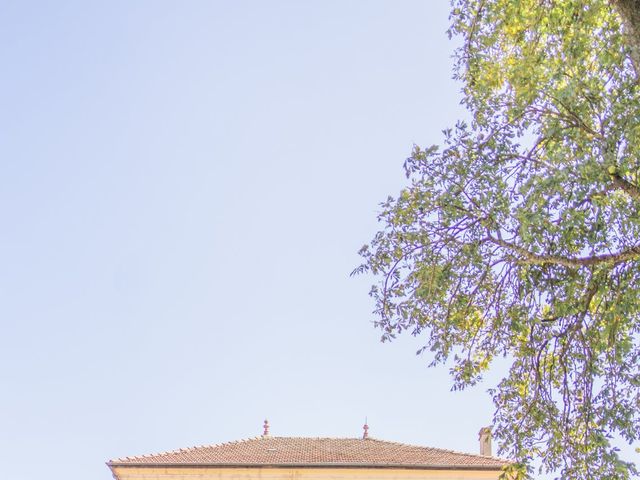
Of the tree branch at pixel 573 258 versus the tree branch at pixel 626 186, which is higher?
the tree branch at pixel 626 186

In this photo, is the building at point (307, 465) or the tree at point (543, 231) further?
the building at point (307, 465)

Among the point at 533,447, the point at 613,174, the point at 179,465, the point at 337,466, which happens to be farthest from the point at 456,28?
the point at 179,465

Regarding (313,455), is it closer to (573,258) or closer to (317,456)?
(317,456)

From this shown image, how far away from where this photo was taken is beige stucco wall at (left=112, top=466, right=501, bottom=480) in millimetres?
18891

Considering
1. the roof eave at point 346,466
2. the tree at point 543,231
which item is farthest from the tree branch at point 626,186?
the roof eave at point 346,466

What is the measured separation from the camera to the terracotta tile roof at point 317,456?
19.0 m

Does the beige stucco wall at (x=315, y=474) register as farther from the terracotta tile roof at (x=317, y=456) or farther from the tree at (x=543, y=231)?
the tree at (x=543, y=231)

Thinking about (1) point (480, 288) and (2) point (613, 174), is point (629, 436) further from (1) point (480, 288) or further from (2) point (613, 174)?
(2) point (613, 174)

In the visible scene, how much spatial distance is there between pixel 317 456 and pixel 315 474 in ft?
2.66

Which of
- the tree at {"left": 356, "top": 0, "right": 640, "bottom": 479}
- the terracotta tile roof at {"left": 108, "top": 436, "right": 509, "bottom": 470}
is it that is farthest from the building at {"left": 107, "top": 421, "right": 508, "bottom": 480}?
the tree at {"left": 356, "top": 0, "right": 640, "bottom": 479}

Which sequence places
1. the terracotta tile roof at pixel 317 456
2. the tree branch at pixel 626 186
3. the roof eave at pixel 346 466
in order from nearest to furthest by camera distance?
1. the tree branch at pixel 626 186
2. the roof eave at pixel 346 466
3. the terracotta tile roof at pixel 317 456

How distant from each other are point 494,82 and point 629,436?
476cm

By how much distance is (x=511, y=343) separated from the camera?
36.0 feet

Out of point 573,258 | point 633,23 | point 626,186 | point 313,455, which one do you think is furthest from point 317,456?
point 633,23
